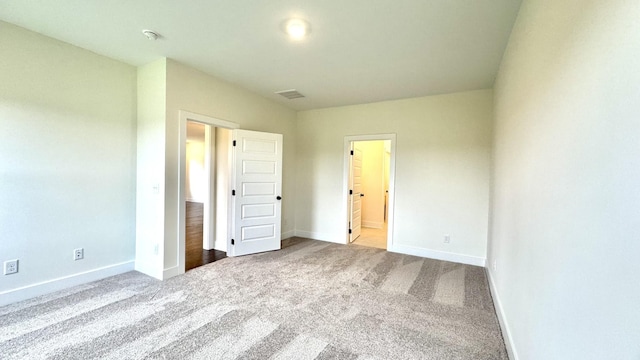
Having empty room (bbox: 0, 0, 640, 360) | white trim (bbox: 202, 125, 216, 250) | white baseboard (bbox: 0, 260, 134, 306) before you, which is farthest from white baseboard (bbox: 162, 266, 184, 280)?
white trim (bbox: 202, 125, 216, 250)

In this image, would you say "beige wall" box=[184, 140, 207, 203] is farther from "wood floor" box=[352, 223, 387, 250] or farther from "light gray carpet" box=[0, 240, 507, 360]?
"light gray carpet" box=[0, 240, 507, 360]

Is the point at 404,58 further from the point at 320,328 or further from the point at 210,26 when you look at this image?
A: the point at 320,328

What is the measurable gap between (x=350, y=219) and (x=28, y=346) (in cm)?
414

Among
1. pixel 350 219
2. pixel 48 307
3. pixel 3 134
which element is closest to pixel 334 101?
pixel 350 219

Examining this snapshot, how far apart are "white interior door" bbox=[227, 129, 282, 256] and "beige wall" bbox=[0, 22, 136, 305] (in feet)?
4.29

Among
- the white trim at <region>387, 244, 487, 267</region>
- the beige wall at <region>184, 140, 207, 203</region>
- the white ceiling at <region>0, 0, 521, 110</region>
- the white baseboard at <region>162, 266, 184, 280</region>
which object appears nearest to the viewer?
the white ceiling at <region>0, 0, 521, 110</region>

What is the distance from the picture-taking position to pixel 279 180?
450 centimetres

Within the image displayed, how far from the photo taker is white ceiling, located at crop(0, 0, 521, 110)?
6.91ft

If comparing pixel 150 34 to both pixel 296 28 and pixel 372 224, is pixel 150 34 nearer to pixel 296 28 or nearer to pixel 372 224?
pixel 296 28

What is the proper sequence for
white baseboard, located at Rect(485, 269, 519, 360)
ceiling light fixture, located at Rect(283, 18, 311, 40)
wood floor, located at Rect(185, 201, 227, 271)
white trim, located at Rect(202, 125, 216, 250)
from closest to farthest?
white baseboard, located at Rect(485, 269, 519, 360), ceiling light fixture, located at Rect(283, 18, 311, 40), wood floor, located at Rect(185, 201, 227, 271), white trim, located at Rect(202, 125, 216, 250)

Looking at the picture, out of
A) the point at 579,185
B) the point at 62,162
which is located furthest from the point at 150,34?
the point at 579,185

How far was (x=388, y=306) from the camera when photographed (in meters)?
2.60

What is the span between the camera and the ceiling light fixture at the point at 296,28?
2.29m

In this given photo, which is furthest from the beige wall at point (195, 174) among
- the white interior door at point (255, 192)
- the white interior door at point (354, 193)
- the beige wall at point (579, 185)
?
the beige wall at point (579, 185)
